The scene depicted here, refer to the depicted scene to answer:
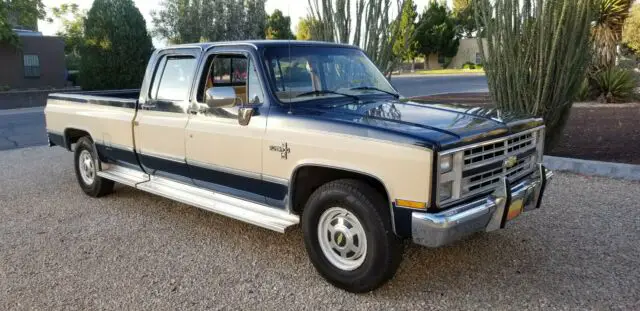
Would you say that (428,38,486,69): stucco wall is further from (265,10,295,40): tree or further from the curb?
the curb

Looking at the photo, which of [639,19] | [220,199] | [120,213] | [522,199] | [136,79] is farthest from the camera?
[136,79]

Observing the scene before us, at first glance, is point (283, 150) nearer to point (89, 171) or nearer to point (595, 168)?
point (89, 171)

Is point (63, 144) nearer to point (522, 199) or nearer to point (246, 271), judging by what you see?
point (246, 271)


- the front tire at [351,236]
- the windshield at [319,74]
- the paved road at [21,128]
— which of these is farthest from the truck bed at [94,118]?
the paved road at [21,128]

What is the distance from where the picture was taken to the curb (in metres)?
7.00

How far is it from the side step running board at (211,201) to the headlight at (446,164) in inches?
51.2

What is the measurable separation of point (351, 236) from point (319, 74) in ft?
5.18

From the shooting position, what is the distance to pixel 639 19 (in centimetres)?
1855

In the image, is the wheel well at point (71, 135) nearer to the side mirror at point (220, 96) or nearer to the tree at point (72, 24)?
the side mirror at point (220, 96)

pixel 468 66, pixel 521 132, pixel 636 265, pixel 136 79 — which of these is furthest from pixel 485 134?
pixel 468 66

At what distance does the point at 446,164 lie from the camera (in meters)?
3.49

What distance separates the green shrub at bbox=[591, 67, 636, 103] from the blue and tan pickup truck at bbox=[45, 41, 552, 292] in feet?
40.4

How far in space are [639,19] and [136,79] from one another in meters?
18.5

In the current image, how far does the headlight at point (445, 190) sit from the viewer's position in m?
3.53
